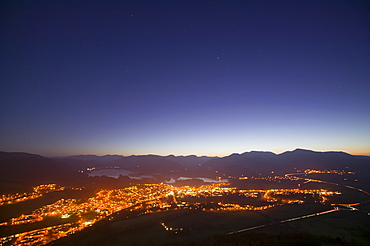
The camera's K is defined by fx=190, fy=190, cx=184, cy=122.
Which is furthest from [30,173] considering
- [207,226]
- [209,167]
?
[209,167]

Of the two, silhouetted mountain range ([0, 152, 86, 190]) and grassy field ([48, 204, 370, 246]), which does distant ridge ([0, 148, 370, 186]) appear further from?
grassy field ([48, 204, 370, 246])

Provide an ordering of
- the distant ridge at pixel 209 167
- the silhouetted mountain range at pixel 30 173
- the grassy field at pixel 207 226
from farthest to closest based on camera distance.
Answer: the distant ridge at pixel 209 167, the silhouetted mountain range at pixel 30 173, the grassy field at pixel 207 226

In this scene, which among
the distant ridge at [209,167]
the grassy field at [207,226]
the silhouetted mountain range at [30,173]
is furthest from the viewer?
the distant ridge at [209,167]

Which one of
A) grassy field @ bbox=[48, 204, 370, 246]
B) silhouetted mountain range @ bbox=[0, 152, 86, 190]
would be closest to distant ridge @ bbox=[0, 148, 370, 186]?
silhouetted mountain range @ bbox=[0, 152, 86, 190]

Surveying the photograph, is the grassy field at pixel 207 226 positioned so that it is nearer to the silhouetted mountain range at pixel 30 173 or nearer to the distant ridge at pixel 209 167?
the silhouetted mountain range at pixel 30 173

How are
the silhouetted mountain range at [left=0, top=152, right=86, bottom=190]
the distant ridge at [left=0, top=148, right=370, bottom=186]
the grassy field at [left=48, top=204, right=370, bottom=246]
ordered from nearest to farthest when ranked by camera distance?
the grassy field at [left=48, top=204, right=370, bottom=246] < the silhouetted mountain range at [left=0, top=152, right=86, bottom=190] < the distant ridge at [left=0, top=148, right=370, bottom=186]

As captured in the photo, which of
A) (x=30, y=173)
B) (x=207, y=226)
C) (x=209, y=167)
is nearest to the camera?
(x=207, y=226)

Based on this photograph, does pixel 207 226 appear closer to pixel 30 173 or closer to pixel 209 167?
pixel 30 173

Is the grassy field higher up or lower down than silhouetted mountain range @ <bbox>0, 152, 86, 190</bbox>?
lower down

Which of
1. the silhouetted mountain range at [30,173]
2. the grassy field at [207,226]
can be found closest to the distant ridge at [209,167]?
the silhouetted mountain range at [30,173]

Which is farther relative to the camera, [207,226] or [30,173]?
[30,173]

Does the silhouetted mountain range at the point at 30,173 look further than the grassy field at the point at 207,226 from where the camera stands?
Yes

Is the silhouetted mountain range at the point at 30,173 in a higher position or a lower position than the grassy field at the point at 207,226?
higher

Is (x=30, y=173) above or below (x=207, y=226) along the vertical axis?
above
